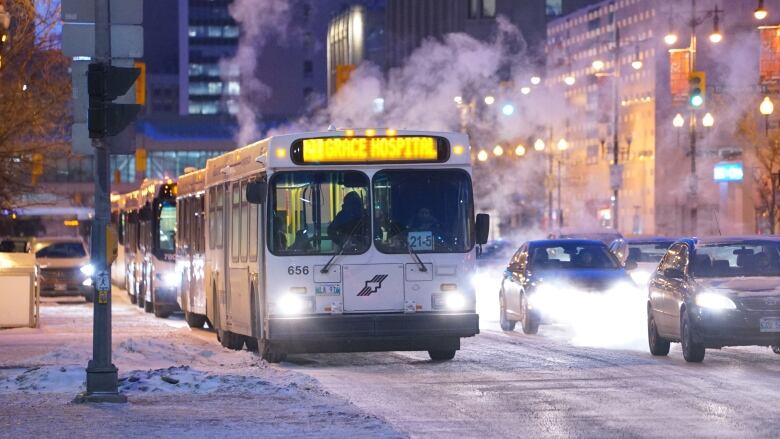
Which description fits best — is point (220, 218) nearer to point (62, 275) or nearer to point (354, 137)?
point (354, 137)

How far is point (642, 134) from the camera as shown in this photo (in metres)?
97.0

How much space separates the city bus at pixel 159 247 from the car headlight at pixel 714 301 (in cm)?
1680

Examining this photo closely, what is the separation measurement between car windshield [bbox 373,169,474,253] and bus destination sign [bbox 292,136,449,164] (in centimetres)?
20

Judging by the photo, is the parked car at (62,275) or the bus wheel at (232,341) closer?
the bus wheel at (232,341)

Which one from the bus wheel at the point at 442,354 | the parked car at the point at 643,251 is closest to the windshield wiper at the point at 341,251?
the bus wheel at the point at 442,354

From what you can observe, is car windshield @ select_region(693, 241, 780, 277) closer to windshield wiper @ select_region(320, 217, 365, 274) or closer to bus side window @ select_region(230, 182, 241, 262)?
windshield wiper @ select_region(320, 217, 365, 274)

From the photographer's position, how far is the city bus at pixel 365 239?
1977 centimetres

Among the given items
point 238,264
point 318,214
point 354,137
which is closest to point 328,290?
point 318,214

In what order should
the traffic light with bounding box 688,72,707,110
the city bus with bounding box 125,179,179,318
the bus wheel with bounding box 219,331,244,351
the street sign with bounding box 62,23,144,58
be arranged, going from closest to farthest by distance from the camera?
the street sign with bounding box 62,23,144,58 < the bus wheel with bounding box 219,331,244,351 < the city bus with bounding box 125,179,179,318 < the traffic light with bounding box 688,72,707,110

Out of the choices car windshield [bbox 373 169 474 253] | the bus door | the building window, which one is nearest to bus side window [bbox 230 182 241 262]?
the bus door

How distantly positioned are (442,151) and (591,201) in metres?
86.5

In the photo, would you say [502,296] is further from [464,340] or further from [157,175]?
[157,175]

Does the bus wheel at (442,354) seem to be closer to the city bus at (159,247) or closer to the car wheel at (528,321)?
the car wheel at (528,321)

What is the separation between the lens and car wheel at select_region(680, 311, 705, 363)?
62.9ft
